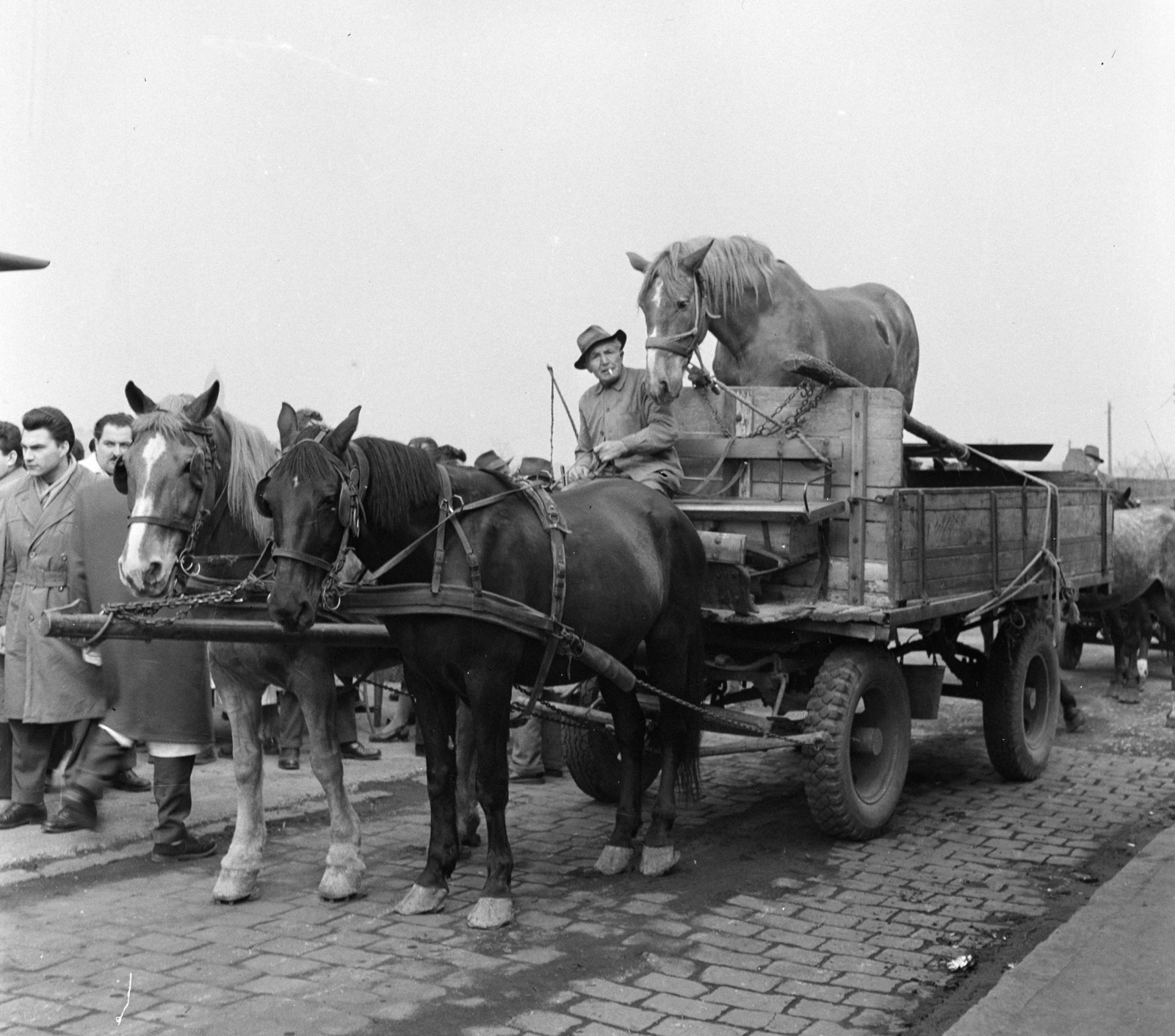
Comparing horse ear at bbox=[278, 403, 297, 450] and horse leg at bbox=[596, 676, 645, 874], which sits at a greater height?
horse ear at bbox=[278, 403, 297, 450]

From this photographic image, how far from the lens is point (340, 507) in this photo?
434 centimetres

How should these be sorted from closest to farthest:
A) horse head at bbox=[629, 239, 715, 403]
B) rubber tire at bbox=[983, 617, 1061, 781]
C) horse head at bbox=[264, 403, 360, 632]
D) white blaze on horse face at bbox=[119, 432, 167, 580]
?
horse head at bbox=[264, 403, 360, 632], white blaze on horse face at bbox=[119, 432, 167, 580], horse head at bbox=[629, 239, 715, 403], rubber tire at bbox=[983, 617, 1061, 781]

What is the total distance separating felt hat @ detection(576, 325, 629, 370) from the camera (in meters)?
6.36

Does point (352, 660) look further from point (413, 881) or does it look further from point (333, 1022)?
point (333, 1022)

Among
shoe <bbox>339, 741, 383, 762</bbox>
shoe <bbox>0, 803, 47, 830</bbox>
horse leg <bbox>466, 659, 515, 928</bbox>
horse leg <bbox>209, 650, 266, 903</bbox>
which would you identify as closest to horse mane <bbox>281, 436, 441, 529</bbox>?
horse leg <bbox>466, 659, 515, 928</bbox>

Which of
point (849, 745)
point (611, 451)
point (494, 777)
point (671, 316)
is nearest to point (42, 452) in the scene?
point (611, 451)

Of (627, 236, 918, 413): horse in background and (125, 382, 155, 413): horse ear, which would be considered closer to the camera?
(125, 382, 155, 413): horse ear

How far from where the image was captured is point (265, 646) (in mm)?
5023

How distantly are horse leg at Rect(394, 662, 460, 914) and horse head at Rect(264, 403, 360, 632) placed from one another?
2.45 feet

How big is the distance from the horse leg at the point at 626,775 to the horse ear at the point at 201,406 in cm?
209

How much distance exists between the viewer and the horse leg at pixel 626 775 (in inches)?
221

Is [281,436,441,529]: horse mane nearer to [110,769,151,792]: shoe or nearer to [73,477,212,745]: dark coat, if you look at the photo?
[73,477,212,745]: dark coat

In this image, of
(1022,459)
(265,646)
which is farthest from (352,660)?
(1022,459)

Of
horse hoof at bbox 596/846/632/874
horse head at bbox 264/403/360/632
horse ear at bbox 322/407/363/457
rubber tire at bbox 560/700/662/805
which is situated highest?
horse ear at bbox 322/407/363/457
